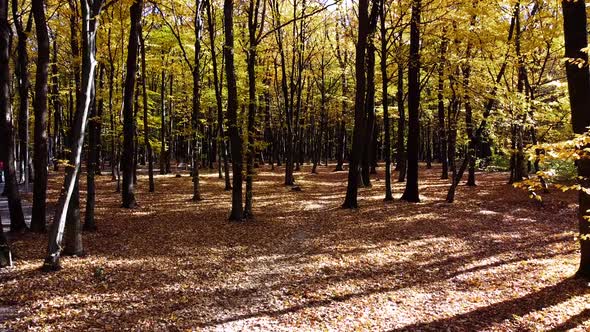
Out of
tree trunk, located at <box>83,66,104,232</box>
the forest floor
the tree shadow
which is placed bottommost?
the tree shadow

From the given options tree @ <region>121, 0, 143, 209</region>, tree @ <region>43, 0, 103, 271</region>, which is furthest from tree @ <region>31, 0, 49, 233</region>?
tree @ <region>121, 0, 143, 209</region>

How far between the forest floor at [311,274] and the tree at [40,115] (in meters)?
0.86

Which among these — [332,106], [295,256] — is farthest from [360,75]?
[332,106]

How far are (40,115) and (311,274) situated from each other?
25.2ft

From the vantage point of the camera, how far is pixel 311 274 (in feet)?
28.1

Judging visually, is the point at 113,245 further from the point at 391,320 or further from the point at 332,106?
the point at 332,106

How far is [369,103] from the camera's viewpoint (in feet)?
69.1

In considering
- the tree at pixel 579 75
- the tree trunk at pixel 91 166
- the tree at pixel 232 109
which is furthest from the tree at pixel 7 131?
the tree at pixel 579 75

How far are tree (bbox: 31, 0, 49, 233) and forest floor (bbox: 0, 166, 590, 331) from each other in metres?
0.86

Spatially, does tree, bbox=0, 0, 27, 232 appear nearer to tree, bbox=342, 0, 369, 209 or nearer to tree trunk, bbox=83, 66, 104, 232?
tree trunk, bbox=83, 66, 104, 232

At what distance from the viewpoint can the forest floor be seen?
21.3 feet

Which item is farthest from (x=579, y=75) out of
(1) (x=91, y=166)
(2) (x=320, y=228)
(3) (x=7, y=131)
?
(3) (x=7, y=131)

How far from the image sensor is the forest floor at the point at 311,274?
6.50 metres

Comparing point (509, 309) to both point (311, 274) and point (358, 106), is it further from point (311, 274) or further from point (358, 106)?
point (358, 106)
